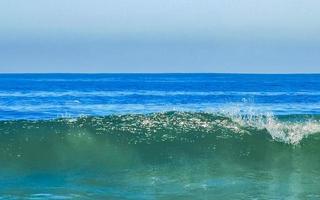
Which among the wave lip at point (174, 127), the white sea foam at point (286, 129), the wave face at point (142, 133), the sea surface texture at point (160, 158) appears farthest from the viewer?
the wave lip at point (174, 127)

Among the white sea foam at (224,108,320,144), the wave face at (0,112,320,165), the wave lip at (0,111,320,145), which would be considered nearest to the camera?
the wave face at (0,112,320,165)

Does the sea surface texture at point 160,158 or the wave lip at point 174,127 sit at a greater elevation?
the wave lip at point 174,127

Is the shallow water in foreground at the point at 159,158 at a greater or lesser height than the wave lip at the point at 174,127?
lesser

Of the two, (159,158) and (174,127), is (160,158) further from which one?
(174,127)

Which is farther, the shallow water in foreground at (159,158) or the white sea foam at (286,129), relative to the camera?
the white sea foam at (286,129)

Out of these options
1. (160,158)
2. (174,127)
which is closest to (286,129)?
(174,127)

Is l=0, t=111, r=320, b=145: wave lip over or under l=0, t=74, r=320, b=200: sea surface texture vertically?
over

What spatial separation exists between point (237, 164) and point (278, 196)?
4375 mm

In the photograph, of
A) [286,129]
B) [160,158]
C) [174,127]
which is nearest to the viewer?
[160,158]

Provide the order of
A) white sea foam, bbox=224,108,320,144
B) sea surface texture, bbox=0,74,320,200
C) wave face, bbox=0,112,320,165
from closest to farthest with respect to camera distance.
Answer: sea surface texture, bbox=0,74,320,200, wave face, bbox=0,112,320,165, white sea foam, bbox=224,108,320,144

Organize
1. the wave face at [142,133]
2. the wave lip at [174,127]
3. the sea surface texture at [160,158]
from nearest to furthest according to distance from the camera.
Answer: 1. the sea surface texture at [160,158]
2. the wave face at [142,133]
3. the wave lip at [174,127]

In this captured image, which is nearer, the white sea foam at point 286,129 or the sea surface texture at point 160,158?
the sea surface texture at point 160,158

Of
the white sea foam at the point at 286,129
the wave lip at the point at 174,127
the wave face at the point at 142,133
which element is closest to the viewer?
the wave face at the point at 142,133

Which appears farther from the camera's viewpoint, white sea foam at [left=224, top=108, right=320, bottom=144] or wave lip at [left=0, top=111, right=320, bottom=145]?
wave lip at [left=0, top=111, right=320, bottom=145]
